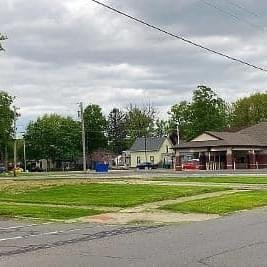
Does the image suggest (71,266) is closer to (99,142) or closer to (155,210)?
(155,210)

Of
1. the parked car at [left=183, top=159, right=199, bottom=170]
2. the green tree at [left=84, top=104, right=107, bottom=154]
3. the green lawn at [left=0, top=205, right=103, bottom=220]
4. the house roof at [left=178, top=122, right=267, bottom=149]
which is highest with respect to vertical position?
the green tree at [left=84, top=104, right=107, bottom=154]

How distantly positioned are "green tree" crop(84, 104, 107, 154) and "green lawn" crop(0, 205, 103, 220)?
117m

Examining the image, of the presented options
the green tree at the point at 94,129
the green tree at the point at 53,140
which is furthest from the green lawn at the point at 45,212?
the green tree at the point at 94,129

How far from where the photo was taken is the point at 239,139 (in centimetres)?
8256

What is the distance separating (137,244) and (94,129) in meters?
129

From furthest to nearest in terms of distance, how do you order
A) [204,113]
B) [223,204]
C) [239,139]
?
[204,113]
[239,139]
[223,204]

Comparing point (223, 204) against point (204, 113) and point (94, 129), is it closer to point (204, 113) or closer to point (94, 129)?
point (204, 113)

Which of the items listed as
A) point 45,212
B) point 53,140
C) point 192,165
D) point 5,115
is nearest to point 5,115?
point 5,115

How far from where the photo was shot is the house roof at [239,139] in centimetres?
8100

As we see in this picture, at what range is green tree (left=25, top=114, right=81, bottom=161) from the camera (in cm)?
12694

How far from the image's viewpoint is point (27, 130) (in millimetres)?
132750

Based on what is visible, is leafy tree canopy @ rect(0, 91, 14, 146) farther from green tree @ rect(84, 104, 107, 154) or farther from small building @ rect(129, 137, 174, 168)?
green tree @ rect(84, 104, 107, 154)

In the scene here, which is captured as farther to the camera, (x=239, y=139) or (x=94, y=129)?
(x=94, y=129)

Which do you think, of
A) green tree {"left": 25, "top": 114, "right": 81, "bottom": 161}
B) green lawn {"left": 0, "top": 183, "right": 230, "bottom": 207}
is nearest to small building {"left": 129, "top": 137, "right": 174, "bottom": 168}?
green tree {"left": 25, "top": 114, "right": 81, "bottom": 161}
